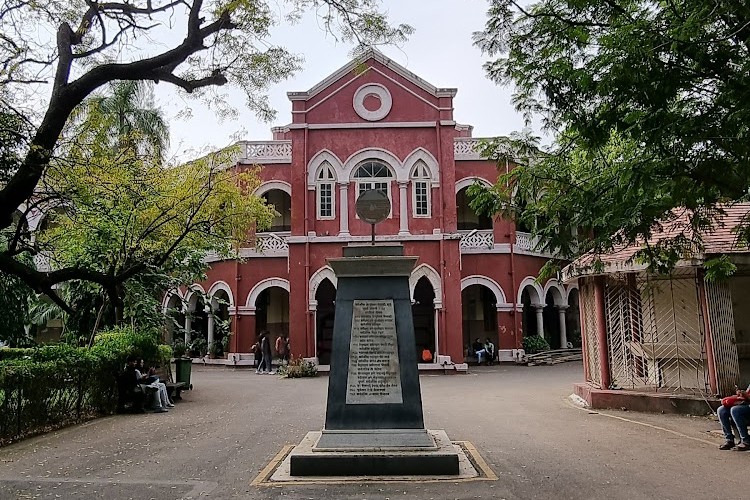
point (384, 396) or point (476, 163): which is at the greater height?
point (476, 163)

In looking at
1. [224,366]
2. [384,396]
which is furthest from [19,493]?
[224,366]

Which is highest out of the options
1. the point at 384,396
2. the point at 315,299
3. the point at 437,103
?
the point at 437,103

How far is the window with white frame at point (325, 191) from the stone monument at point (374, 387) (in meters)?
14.5

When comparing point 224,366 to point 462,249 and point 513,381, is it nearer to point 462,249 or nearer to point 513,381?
point 462,249

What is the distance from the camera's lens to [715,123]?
5.74 metres

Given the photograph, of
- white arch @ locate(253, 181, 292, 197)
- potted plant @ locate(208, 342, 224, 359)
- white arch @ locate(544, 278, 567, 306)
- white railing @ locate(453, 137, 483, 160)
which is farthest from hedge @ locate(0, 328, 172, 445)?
white arch @ locate(544, 278, 567, 306)

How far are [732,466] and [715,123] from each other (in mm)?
3900

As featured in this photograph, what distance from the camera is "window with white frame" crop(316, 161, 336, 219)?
21719 millimetres

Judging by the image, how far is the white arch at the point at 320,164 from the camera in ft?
71.2

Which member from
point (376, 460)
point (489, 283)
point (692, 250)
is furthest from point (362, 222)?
point (376, 460)

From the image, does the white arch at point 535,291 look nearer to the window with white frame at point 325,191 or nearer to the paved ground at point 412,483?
the window with white frame at point 325,191

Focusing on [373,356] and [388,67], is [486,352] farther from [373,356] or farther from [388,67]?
[373,356]

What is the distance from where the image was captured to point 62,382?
403 inches

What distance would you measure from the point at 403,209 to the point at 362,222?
156cm
